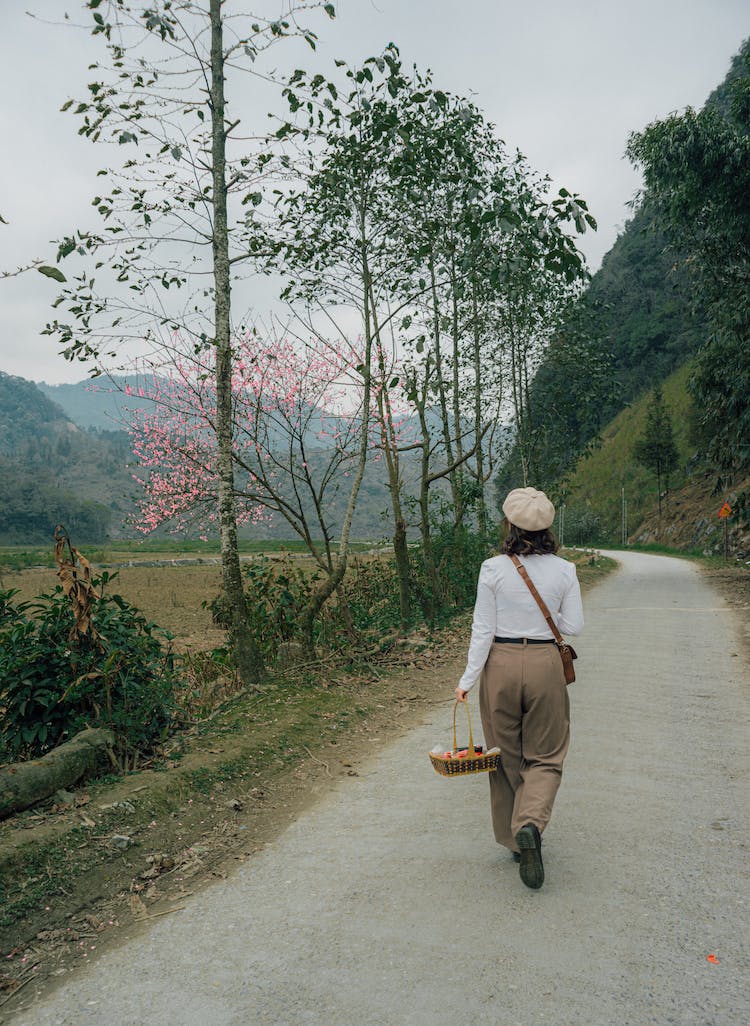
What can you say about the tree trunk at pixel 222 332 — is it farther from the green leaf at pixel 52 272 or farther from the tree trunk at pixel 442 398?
the tree trunk at pixel 442 398

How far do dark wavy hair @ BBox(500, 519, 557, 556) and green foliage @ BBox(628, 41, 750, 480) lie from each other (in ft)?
49.7

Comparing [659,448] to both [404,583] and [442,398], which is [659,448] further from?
[404,583]

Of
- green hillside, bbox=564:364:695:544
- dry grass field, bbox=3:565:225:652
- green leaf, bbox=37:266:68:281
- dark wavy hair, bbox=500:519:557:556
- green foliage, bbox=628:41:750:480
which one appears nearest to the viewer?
green leaf, bbox=37:266:68:281

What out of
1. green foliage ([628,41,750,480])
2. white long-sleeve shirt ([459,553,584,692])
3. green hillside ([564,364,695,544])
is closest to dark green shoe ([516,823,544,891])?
white long-sleeve shirt ([459,553,584,692])

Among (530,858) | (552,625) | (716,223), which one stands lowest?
(530,858)

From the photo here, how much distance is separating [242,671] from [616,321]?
78.3 metres

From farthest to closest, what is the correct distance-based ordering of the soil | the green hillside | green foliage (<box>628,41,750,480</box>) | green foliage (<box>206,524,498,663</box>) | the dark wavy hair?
the green hillside → the soil → green foliage (<box>628,41,750,480</box>) → green foliage (<box>206,524,498,663</box>) → the dark wavy hair

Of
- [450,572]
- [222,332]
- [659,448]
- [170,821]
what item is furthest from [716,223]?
[659,448]

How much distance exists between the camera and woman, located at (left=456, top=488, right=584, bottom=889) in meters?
3.83

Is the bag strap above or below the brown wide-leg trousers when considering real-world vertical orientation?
above

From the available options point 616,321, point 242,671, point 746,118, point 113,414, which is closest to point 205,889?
point 242,671

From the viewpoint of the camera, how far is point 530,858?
3607 mm

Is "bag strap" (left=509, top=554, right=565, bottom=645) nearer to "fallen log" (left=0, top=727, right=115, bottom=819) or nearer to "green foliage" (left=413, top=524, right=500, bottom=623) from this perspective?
"fallen log" (left=0, top=727, right=115, bottom=819)

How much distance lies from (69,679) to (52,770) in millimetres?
723
